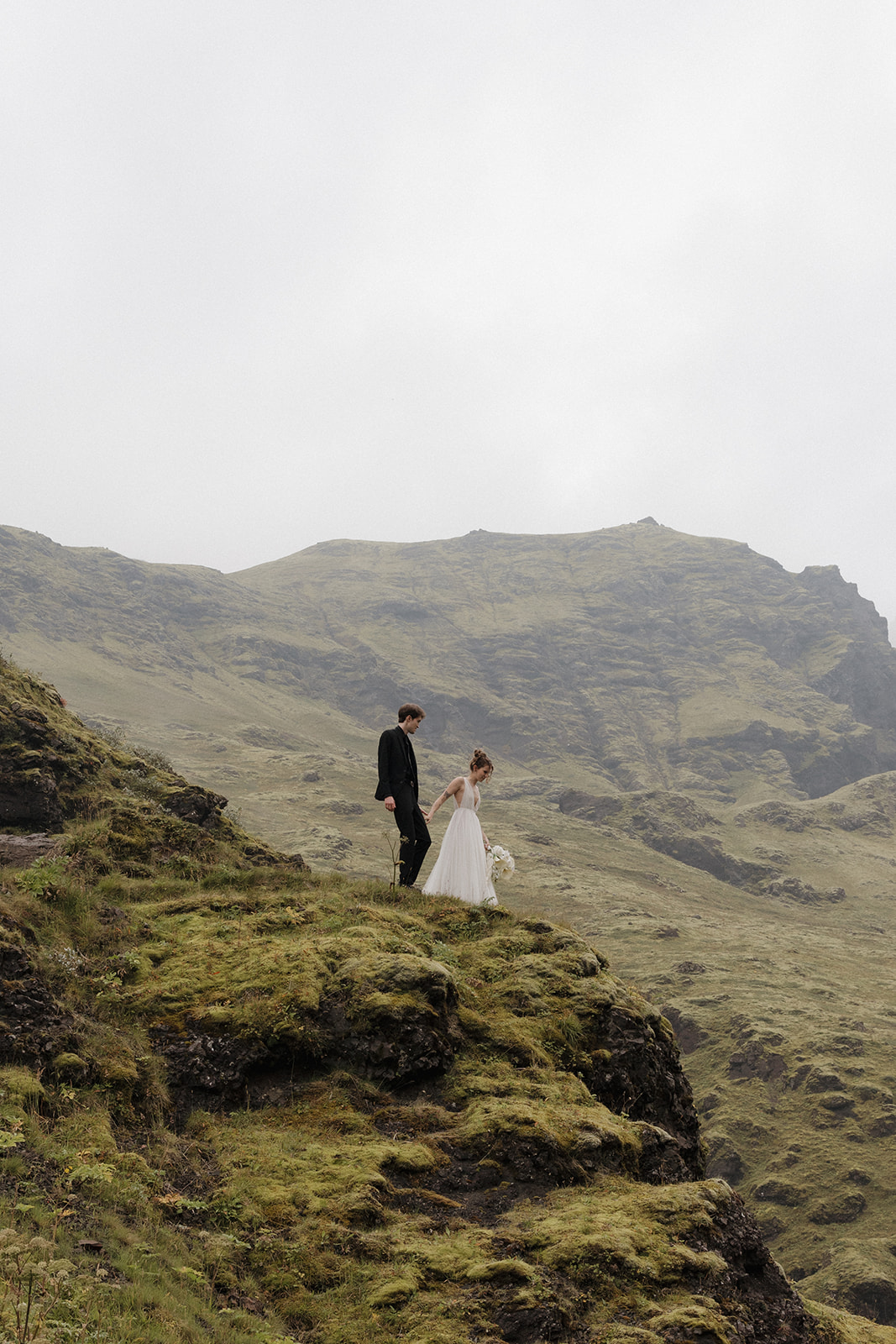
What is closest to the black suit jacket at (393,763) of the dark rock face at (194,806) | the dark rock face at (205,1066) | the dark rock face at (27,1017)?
the dark rock face at (194,806)

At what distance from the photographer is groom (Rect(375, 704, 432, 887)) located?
13797 millimetres

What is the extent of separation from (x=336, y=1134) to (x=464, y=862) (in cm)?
705

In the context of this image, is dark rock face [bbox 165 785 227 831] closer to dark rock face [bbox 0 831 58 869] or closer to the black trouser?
dark rock face [bbox 0 831 58 869]

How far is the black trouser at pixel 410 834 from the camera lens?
14.0m

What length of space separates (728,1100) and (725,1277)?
85.0 metres

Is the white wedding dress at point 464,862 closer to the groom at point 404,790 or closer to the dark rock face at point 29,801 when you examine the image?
the groom at point 404,790

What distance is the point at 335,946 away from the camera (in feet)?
33.6

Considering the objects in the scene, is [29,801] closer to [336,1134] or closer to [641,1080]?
[336,1134]

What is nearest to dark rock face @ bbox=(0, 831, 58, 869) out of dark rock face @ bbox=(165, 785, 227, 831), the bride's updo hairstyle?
dark rock face @ bbox=(165, 785, 227, 831)

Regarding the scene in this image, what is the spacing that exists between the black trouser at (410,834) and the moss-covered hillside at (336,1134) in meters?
1.44

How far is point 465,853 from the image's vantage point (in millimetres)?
14883

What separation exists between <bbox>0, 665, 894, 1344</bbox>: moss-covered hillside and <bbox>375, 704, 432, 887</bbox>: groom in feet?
4.91

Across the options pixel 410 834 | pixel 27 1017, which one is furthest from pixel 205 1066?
pixel 410 834

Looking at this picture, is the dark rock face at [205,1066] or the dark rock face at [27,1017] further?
the dark rock face at [205,1066]
